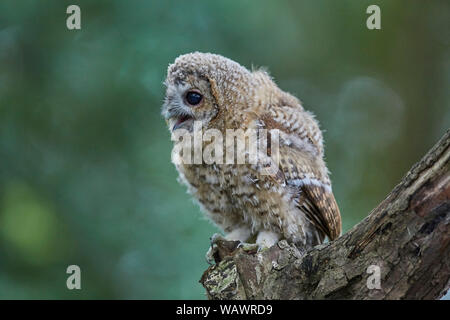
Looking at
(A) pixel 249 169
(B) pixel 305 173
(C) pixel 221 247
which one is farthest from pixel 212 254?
(B) pixel 305 173

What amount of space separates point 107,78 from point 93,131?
0.42 metres

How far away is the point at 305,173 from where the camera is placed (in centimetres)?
288

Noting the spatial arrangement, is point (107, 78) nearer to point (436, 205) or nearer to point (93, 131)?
point (93, 131)

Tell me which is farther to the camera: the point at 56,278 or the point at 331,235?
the point at 56,278

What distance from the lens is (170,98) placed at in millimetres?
3020

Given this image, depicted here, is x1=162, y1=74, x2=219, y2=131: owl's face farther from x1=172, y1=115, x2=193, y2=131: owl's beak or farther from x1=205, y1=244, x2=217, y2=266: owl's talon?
x1=205, y1=244, x2=217, y2=266: owl's talon

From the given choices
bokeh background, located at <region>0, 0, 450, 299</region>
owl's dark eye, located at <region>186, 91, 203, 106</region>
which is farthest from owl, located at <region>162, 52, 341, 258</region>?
bokeh background, located at <region>0, 0, 450, 299</region>

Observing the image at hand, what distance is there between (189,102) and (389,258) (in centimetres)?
146

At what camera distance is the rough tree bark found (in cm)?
182

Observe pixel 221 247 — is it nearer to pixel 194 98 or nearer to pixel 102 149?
pixel 194 98

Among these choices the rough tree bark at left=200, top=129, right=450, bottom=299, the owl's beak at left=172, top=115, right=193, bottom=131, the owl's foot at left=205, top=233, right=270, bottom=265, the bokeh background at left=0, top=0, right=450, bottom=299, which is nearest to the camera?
the rough tree bark at left=200, top=129, right=450, bottom=299

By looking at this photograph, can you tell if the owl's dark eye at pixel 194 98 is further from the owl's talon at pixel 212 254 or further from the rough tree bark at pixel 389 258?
the rough tree bark at pixel 389 258

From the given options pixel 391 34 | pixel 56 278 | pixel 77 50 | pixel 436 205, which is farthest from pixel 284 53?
pixel 436 205

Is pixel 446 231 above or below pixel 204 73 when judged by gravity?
below
